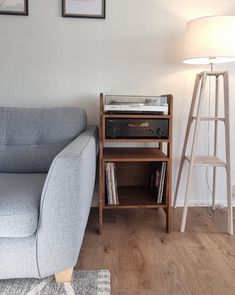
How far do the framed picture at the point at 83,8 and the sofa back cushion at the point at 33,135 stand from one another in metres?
0.71

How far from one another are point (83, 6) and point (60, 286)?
1.76 meters

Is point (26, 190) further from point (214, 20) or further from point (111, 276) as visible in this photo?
point (214, 20)

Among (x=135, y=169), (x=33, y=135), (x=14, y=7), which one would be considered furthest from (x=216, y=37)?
(x=14, y=7)

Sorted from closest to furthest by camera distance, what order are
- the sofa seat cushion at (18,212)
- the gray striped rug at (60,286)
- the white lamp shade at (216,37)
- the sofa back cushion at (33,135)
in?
the sofa seat cushion at (18,212) → the gray striped rug at (60,286) → the white lamp shade at (216,37) → the sofa back cushion at (33,135)

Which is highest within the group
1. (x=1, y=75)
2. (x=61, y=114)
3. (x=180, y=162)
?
(x=1, y=75)

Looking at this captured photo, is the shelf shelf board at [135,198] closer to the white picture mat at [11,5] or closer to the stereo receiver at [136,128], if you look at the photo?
the stereo receiver at [136,128]

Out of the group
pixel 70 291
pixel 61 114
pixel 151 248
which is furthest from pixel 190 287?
pixel 61 114

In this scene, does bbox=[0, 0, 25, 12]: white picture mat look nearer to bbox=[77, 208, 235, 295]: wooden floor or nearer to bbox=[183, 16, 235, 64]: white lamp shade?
bbox=[183, 16, 235, 64]: white lamp shade

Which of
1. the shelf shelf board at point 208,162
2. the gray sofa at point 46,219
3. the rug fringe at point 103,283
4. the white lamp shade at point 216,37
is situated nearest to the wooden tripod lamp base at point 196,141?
the shelf shelf board at point 208,162

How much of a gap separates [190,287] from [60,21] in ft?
6.02

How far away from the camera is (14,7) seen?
193 cm

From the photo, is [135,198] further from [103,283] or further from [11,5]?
[11,5]

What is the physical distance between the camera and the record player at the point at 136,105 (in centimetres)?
168

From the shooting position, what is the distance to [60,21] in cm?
198
